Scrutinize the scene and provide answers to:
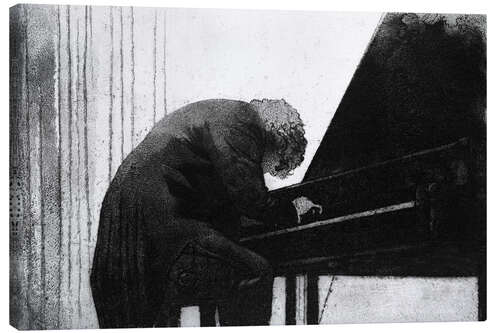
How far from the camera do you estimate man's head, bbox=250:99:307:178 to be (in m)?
6.82

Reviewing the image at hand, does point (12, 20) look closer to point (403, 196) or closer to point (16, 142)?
point (16, 142)

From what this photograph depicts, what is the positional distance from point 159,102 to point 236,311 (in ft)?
4.93

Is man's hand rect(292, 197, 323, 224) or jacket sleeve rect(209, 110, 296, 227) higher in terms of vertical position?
jacket sleeve rect(209, 110, 296, 227)

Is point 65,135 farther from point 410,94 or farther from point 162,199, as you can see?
point 410,94

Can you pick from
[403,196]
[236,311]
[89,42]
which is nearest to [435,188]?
[403,196]

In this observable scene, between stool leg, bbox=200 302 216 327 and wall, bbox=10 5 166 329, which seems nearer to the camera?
wall, bbox=10 5 166 329

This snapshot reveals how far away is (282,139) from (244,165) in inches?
13.0

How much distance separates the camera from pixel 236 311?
6.80 metres

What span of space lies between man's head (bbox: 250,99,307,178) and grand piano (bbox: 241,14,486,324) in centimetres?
14

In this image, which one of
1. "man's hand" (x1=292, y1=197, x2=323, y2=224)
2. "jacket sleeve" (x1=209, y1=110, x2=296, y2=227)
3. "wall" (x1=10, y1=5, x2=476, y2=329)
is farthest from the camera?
"man's hand" (x1=292, y1=197, x2=323, y2=224)

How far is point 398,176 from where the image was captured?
697cm

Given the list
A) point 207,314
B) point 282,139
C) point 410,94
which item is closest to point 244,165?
point 282,139

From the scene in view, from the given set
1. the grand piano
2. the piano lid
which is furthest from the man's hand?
the piano lid

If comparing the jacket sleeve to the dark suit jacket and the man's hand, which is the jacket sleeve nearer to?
the dark suit jacket
